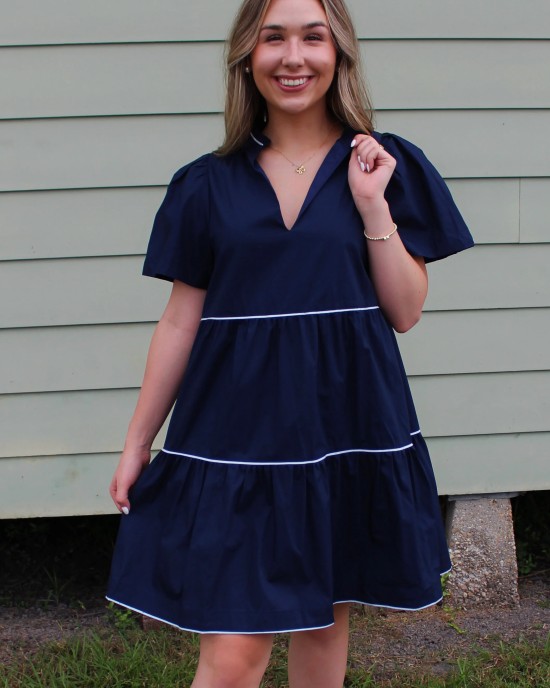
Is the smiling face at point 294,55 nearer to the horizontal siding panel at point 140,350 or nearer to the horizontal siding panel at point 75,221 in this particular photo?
the horizontal siding panel at point 75,221

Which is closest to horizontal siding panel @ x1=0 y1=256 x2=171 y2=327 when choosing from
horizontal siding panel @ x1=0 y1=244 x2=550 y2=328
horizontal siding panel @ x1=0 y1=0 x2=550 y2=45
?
horizontal siding panel @ x1=0 y1=244 x2=550 y2=328

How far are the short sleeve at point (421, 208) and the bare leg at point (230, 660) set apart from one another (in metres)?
0.87

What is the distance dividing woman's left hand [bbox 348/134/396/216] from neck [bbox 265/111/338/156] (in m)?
0.13

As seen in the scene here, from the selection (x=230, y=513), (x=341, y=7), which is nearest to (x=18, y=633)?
(x=230, y=513)

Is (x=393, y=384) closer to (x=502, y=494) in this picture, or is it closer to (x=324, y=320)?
(x=324, y=320)

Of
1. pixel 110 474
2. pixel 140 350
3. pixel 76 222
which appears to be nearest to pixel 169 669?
pixel 110 474

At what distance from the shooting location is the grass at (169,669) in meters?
2.82

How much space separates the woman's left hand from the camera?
1928 mm

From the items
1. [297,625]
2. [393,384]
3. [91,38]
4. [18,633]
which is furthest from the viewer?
[18,633]

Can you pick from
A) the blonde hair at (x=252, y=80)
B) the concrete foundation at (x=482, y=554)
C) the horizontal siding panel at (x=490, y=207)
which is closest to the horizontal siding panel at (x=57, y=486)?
the concrete foundation at (x=482, y=554)

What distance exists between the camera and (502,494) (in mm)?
3416

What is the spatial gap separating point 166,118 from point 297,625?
178 centimetres

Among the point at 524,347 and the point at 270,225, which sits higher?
the point at 270,225

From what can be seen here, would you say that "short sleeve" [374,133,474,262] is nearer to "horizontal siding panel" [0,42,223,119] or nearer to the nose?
the nose
